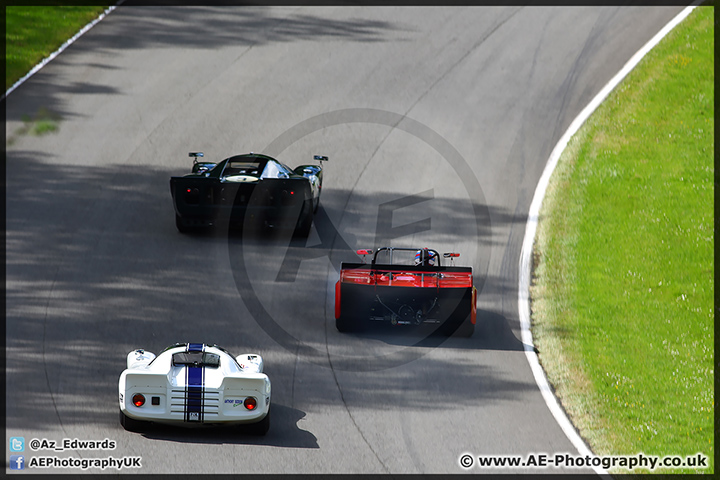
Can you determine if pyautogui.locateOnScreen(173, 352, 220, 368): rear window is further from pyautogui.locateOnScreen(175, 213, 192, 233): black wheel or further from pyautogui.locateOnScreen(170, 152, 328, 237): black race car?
pyautogui.locateOnScreen(175, 213, 192, 233): black wheel

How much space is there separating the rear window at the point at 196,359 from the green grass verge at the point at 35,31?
547 inches

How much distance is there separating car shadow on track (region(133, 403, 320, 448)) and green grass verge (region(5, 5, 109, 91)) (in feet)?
46.8

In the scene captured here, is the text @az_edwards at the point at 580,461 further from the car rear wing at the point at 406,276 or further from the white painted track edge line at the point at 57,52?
the white painted track edge line at the point at 57,52

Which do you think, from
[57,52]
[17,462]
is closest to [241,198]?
[17,462]

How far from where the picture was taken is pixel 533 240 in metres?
17.6

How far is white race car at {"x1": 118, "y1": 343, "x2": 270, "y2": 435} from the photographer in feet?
33.4

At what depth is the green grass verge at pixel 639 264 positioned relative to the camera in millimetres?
12422

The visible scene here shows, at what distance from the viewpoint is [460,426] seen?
1155 cm

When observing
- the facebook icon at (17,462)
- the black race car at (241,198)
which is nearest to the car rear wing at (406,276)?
the black race car at (241,198)

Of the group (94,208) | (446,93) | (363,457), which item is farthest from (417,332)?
(446,93)

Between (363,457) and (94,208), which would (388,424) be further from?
(94,208)

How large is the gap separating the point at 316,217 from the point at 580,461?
8.62m

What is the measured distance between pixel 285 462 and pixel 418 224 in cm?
847

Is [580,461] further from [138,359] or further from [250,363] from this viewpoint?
[138,359]
